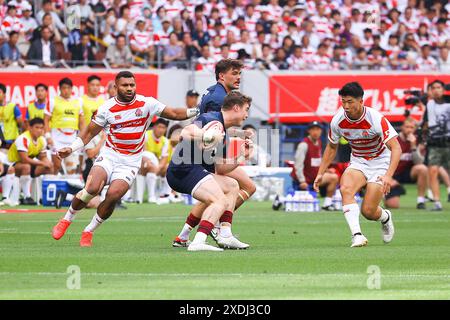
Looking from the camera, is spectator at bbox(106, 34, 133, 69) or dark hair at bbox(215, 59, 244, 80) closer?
dark hair at bbox(215, 59, 244, 80)

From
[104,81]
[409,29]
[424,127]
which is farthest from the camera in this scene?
[409,29]

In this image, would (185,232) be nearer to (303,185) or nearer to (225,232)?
(225,232)

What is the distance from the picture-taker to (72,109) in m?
25.5

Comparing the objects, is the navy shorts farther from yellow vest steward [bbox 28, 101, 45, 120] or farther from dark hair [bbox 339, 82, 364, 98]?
yellow vest steward [bbox 28, 101, 45, 120]

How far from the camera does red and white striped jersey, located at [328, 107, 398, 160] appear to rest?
15.6m

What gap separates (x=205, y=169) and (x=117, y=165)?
137 centimetres

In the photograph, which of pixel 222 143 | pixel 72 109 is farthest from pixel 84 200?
pixel 72 109

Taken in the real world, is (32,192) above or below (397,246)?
below

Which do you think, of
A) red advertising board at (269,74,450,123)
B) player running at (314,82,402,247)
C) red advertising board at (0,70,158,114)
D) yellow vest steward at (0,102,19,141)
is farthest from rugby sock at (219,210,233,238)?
red advertising board at (269,74,450,123)

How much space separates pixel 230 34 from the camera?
32812mm

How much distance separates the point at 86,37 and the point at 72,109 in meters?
5.19

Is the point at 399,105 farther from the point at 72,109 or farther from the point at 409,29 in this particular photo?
the point at 72,109

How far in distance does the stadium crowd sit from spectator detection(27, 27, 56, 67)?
1.0 inches

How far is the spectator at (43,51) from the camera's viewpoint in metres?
29.5
